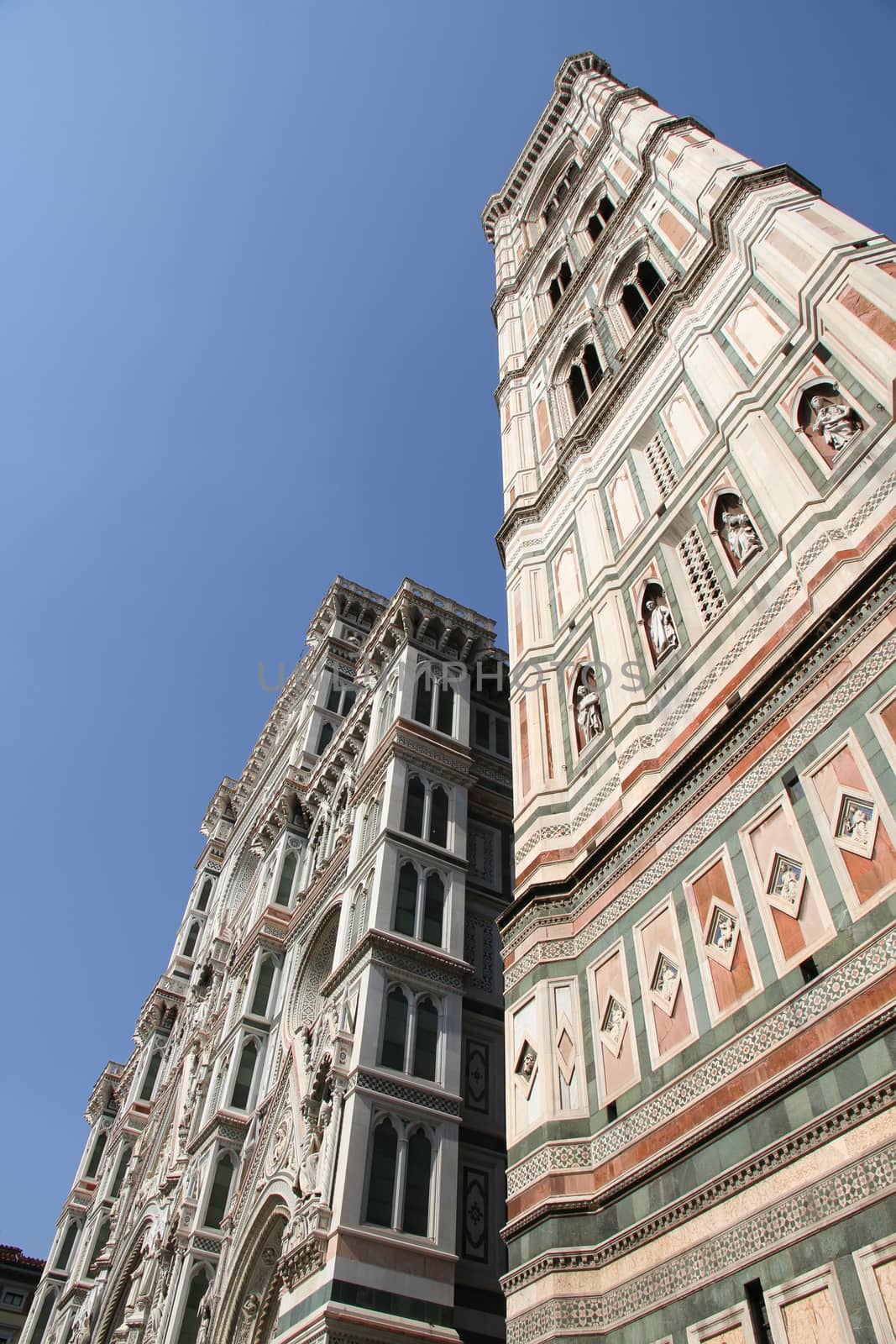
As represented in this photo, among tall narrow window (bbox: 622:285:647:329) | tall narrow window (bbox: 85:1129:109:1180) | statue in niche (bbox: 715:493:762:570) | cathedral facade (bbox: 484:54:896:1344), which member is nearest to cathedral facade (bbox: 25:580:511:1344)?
cathedral facade (bbox: 484:54:896:1344)

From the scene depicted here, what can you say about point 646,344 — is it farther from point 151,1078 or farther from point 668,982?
point 151,1078

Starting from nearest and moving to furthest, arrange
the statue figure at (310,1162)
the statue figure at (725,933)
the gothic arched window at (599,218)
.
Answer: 1. the statue figure at (725,933)
2. the statue figure at (310,1162)
3. the gothic arched window at (599,218)

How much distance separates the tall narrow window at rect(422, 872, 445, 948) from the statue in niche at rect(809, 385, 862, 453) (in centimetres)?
1129

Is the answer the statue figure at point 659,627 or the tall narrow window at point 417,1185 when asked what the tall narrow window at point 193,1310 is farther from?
the statue figure at point 659,627

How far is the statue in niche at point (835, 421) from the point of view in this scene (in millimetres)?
9312

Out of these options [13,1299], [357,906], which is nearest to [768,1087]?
[357,906]

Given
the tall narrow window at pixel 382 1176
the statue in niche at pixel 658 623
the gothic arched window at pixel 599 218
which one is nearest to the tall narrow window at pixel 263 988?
the tall narrow window at pixel 382 1176

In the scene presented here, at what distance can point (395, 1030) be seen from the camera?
52.0 ft

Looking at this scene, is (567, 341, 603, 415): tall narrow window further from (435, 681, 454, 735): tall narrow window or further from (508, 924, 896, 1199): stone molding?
(508, 924, 896, 1199): stone molding

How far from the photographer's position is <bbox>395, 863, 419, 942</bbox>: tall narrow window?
17453 millimetres

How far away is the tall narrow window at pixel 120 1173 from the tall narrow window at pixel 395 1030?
23070 mm

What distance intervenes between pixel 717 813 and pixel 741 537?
11.2ft

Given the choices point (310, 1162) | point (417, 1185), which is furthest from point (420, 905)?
point (417, 1185)

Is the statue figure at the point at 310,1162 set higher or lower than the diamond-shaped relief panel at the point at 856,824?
higher
